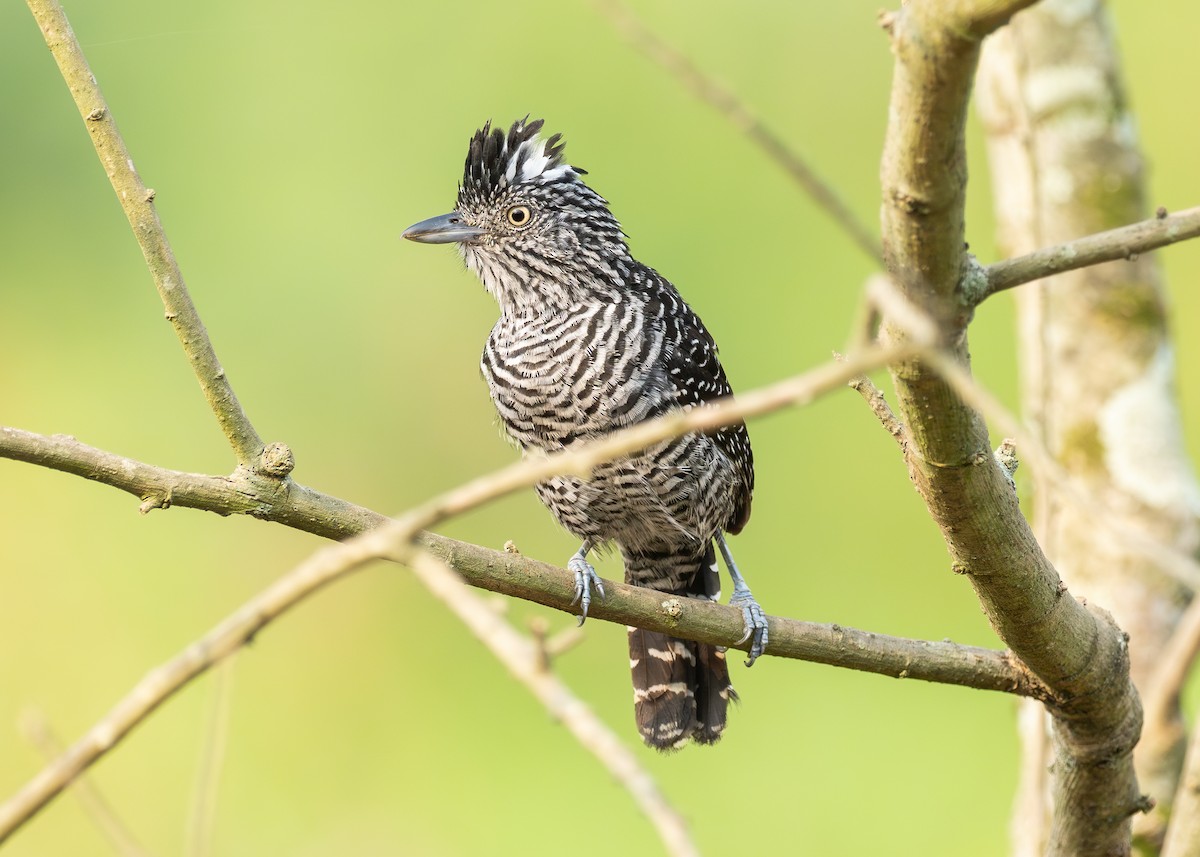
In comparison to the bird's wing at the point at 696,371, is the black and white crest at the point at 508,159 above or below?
above

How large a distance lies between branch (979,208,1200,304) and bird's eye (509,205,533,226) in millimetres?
2135

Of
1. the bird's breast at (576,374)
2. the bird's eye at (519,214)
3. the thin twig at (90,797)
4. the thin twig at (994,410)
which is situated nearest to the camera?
the thin twig at (994,410)

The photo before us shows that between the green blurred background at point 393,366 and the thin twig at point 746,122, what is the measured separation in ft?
14.2

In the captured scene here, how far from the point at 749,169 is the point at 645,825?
3.22 m

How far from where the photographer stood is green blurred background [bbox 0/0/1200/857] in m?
5.95

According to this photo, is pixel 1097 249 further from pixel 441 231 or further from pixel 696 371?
pixel 441 231

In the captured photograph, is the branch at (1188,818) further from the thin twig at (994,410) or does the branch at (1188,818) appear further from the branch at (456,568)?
the thin twig at (994,410)

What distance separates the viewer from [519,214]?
12.8ft

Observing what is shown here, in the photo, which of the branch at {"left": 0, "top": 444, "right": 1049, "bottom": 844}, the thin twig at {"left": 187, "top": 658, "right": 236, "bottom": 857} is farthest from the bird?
the thin twig at {"left": 187, "top": 658, "right": 236, "bottom": 857}

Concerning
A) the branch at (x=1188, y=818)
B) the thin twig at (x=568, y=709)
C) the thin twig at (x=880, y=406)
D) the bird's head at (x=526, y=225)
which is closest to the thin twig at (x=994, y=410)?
the thin twig at (x=568, y=709)

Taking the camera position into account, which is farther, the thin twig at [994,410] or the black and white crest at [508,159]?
the black and white crest at [508,159]

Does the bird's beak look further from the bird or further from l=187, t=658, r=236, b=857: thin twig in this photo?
l=187, t=658, r=236, b=857: thin twig

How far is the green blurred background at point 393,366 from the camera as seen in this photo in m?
5.95

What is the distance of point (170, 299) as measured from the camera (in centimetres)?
217
